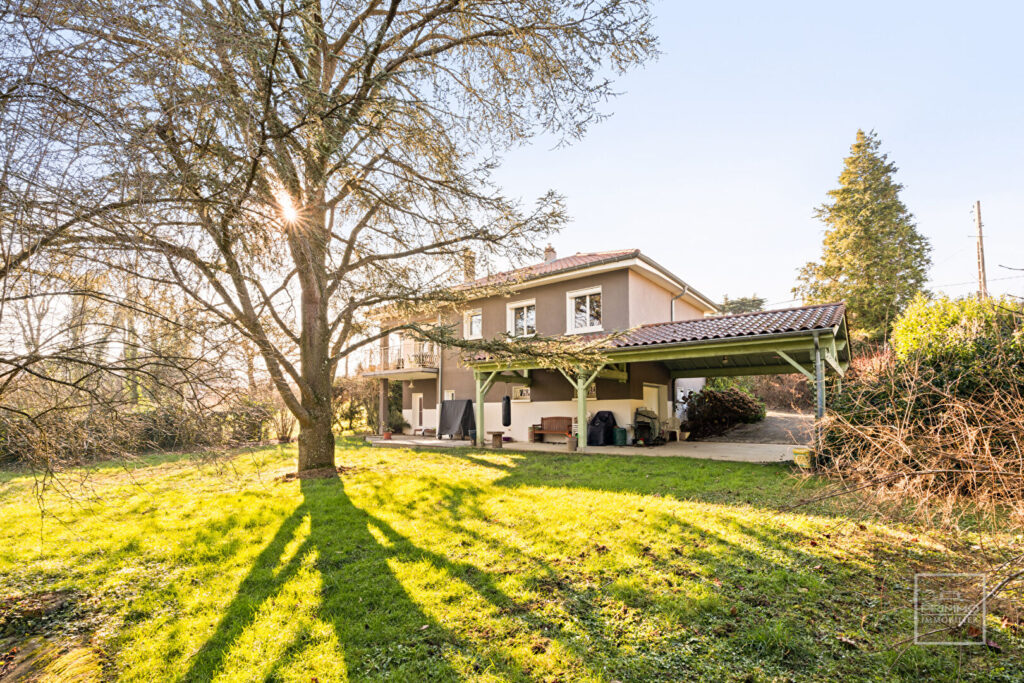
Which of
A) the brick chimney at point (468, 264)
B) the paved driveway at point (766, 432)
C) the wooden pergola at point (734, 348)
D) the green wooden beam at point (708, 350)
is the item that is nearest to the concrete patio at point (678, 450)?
the wooden pergola at point (734, 348)

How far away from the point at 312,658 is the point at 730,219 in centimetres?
1690

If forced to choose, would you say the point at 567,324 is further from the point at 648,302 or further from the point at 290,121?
the point at 290,121

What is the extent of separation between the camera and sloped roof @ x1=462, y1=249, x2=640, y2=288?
909 centimetres

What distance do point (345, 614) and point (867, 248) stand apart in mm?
29632

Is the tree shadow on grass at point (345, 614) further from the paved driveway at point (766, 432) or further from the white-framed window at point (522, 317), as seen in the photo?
the paved driveway at point (766, 432)

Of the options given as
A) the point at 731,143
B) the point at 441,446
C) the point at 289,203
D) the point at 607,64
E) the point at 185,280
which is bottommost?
the point at 441,446

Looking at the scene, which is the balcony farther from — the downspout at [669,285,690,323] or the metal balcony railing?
the downspout at [669,285,690,323]

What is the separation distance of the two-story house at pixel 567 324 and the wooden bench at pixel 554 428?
0.39 metres

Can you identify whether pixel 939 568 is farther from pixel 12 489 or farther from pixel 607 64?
pixel 12 489

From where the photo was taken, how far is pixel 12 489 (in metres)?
8.13

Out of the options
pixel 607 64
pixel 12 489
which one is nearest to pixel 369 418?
pixel 12 489

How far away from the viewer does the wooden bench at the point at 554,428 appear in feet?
50.1

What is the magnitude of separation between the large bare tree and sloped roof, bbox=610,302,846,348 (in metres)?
5.24

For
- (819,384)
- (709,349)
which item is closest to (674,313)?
(709,349)
